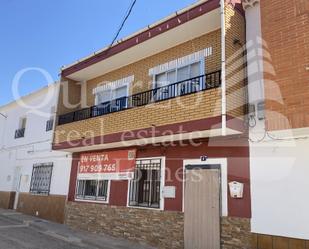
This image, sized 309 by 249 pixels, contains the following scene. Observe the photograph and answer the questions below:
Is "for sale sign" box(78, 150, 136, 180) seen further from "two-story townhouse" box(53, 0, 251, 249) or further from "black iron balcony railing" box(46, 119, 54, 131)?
"black iron balcony railing" box(46, 119, 54, 131)

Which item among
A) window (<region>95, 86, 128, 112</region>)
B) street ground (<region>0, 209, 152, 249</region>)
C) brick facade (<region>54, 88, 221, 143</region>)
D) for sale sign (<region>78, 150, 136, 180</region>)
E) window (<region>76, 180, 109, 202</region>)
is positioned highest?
window (<region>95, 86, 128, 112</region>)

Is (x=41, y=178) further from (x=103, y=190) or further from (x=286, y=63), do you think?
(x=286, y=63)

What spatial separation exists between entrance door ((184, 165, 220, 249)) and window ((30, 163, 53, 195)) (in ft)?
27.2

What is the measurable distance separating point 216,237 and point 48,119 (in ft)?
35.2

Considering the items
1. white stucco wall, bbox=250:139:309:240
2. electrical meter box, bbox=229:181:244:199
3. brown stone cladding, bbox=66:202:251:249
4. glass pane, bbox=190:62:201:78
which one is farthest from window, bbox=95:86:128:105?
white stucco wall, bbox=250:139:309:240

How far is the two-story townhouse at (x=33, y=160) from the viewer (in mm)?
14125

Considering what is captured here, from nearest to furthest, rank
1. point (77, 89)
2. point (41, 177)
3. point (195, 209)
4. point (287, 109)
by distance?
point (287, 109), point (195, 209), point (77, 89), point (41, 177)

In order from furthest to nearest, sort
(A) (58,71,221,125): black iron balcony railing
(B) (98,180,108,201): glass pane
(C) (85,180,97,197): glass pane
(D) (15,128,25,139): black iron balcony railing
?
(D) (15,128,25,139): black iron balcony railing
(C) (85,180,97,197): glass pane
(B) (98,180,108,201): glass pane
(A) (58,71,221,125): black iron balcony railing

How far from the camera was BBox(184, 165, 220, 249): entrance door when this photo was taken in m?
8.16

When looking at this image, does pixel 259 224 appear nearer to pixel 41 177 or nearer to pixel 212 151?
pixel 212 151

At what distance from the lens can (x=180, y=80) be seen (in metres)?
9.95

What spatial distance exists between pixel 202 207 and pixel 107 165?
14.9 ft

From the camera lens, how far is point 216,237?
8.02 meters

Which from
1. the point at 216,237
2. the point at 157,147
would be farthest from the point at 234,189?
the point at 157,147
